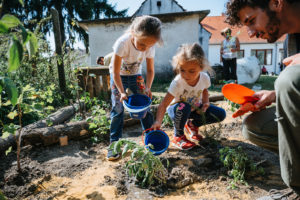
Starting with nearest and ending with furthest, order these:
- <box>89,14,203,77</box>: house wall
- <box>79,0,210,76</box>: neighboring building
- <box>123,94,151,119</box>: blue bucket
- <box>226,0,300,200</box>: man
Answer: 1. <box>226,0,300,200</box>: man
2. <box>123,94,151,119</box>: blue bucket
3. <box>79,0,210,76</box>: neighboring building
4. <box>89,14,203,77</box>: house wall

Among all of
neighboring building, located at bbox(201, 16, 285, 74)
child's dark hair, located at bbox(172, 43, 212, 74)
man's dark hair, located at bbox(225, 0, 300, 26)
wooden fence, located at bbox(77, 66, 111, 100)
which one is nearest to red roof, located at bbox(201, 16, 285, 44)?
neighboring building, located at bbox(201, 16, 285, 74)

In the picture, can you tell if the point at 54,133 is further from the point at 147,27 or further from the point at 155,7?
the point at 155,7

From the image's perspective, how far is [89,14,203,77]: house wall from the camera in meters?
8.78

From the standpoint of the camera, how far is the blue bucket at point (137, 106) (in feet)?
6.48

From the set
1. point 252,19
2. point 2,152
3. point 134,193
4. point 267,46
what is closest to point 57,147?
point 2,152

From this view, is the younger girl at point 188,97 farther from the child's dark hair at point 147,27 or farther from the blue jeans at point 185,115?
the child's dark hair at point 147,27

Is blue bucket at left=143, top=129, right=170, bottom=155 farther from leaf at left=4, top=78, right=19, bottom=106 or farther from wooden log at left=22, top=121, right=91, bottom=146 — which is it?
leaf at left=4, top=78, right=19, bottom=106

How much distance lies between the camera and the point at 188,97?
2475 mm

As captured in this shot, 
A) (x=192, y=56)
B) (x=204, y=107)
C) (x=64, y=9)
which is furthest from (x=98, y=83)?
(x=64, y=9)

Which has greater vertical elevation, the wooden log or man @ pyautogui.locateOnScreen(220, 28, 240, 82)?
man @ pyautogui.locateOnScreen(220, 28, 240, 82)

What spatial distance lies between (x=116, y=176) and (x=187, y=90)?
1178 millimetres

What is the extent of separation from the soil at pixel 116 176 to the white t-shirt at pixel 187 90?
0.43 metres

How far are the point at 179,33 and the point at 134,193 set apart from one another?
8.15m

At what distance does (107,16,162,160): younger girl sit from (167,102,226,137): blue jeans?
11.2 inches
